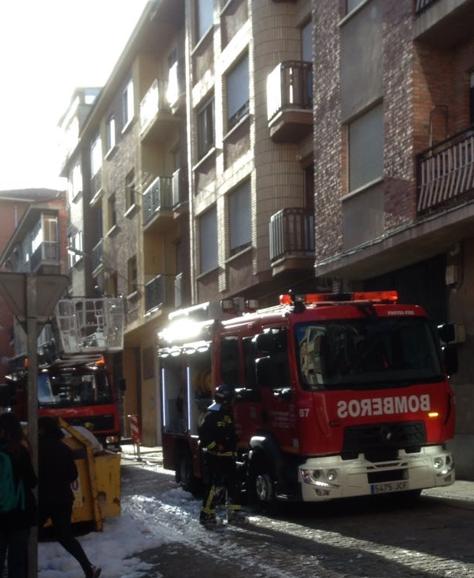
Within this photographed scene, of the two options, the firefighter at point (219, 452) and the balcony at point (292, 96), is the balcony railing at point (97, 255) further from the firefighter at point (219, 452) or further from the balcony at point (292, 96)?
the firefighter at point (219, 452)

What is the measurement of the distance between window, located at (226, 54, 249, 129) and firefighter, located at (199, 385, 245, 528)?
1193 centimetres

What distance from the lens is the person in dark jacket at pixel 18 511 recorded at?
797 cm

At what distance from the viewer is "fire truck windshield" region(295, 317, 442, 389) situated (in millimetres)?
12398

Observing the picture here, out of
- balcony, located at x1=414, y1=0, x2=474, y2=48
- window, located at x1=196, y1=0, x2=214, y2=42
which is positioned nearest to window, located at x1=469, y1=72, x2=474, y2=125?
balcony, located at x1=414, y1=0, x2=474, y2=48

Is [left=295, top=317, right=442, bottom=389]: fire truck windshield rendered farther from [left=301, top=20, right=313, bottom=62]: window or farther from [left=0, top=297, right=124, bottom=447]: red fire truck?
[left=0, top=297, right=124, bottom=447]: red fire truck

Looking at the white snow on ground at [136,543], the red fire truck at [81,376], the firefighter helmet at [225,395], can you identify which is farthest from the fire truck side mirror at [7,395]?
the firefighter helmet at [225,395]

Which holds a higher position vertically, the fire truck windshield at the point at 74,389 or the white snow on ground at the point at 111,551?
the fire truck windshield at the point at 74,389

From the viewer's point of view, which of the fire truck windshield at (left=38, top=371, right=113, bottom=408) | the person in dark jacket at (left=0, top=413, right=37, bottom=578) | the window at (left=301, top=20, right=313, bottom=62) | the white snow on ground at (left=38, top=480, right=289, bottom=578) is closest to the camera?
Result: the person in dark jacket at (left=0, top=413, right=37, bottom=578)

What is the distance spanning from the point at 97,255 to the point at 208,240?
53.2 feet

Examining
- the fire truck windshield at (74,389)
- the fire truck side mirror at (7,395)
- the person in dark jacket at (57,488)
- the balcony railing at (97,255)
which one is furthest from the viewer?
the balcony railing at (97,255)

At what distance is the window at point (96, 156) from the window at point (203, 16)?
14.9m

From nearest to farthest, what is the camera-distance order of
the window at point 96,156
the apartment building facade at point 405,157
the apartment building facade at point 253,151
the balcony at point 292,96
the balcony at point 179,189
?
1. the apartment building facade at point 405,157
2. the balcony at point 292,96
3. the apartment building facade at point 253,151
4. the balcony at point 179,189
5. the window at point 96,156

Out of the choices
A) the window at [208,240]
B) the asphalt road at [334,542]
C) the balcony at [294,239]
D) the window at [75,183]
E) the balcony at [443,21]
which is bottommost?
the asphalt road at [334,542]

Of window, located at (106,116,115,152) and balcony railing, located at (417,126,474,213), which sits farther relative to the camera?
window, located at (106,116,115,152)
